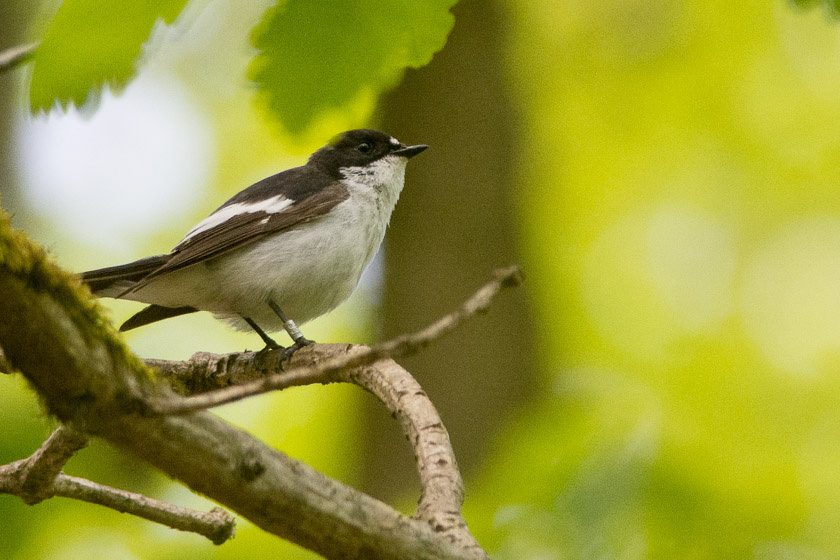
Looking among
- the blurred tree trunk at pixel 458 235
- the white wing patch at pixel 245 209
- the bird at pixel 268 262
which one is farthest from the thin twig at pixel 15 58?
the blurred tree trunk at pixel 458 235

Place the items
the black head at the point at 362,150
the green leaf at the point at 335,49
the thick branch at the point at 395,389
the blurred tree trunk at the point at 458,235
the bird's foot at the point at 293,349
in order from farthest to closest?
1. the blurred tree trunk at the point at 458,235
2. the black head at the point at 362,150
3. the bird's foot at the point at 293,349
4. the thick branch at the point at 395,389
5. the green leaf at the point at 335,49

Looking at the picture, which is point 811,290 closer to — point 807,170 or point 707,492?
point 807,170

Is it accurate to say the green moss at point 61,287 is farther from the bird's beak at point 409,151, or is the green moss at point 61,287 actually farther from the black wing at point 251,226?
the bird's beak at point 409,151

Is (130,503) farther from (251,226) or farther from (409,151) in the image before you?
(409,151)

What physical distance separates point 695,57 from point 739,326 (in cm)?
344

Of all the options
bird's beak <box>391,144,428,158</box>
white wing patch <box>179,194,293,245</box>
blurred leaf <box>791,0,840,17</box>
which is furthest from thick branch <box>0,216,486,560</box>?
bird's beak <box>391,144,428,158</box>

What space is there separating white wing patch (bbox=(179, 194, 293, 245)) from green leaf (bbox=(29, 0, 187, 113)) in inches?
143

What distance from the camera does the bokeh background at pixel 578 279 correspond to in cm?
310

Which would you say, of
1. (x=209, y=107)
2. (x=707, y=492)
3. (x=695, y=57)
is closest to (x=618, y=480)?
(x=707, y=492)

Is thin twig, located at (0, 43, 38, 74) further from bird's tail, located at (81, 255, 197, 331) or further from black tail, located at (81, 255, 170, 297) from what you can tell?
black tail, located at (81, 255, 170, 297)

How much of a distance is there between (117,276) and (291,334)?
109cm

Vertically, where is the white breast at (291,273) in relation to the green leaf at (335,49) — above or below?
above

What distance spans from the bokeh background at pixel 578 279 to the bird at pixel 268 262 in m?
1.15

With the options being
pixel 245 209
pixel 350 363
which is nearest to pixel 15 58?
pixel 350 363
